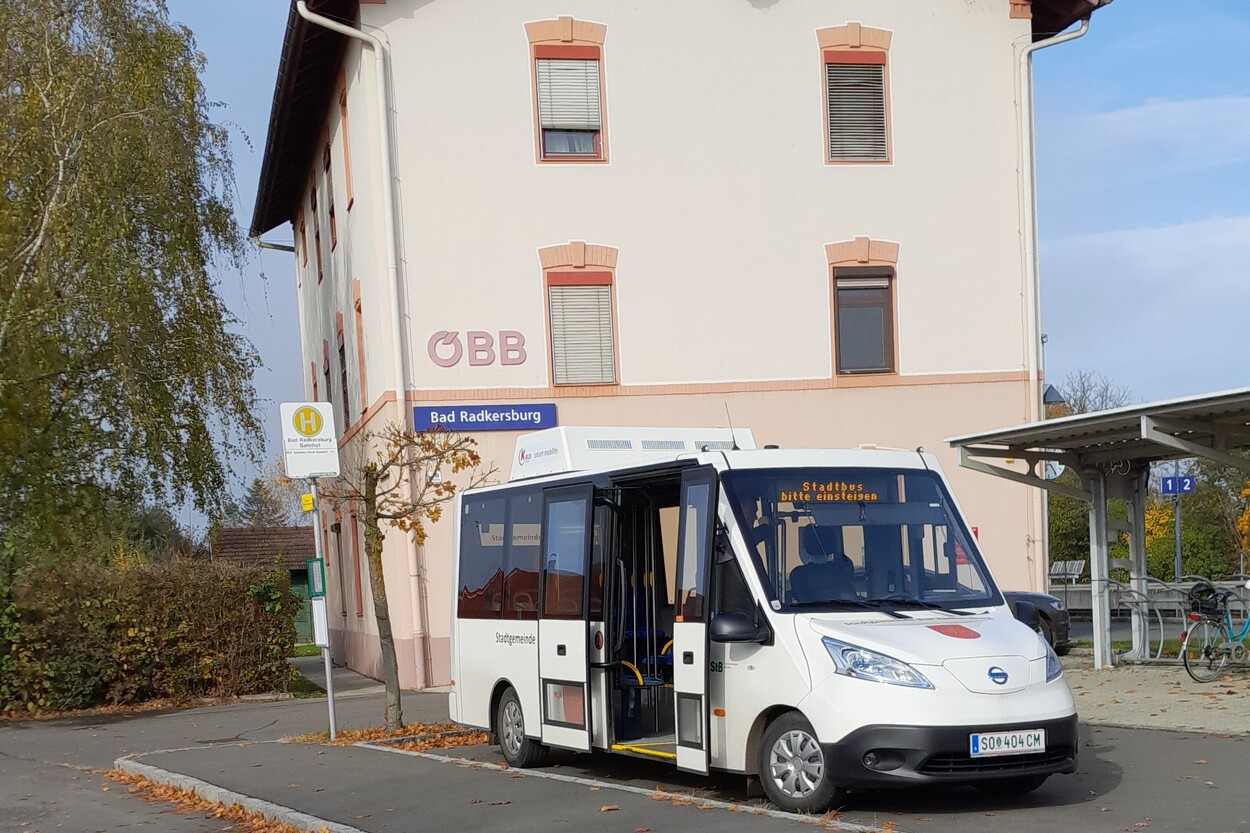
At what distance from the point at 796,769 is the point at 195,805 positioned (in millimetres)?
5169

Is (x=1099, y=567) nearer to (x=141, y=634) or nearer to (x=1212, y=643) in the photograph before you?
(x=1212, y=643)

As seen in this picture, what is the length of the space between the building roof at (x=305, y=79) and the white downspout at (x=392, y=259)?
25.2 inches

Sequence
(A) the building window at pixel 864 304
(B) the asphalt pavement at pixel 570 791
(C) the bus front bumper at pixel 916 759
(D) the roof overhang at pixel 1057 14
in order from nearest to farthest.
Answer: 1. (C) the bus front bumper at pixel 916 759
2. (B) the asphalt pavement at pixel 570 791
3. (A) the building window at pixel 864 304
4. (D) the roof overhang at pixel 1057 14

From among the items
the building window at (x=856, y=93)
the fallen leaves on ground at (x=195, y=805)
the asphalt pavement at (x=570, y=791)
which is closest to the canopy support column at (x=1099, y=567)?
the asphalt pavement at (x=570, y=791)

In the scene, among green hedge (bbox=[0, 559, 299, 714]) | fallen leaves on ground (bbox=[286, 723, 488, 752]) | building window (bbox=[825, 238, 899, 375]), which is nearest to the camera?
fallen leaves on ground (bbox=[286, 723, 488, 752])

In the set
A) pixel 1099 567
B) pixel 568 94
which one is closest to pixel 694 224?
pixel 568 94

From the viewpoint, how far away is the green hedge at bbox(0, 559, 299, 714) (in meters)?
22.1

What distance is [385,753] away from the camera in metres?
14.5

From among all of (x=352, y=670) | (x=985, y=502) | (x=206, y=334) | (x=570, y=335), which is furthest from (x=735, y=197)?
(x=352, y=670)

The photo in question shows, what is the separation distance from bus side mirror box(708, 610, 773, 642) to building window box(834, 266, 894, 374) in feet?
47.7

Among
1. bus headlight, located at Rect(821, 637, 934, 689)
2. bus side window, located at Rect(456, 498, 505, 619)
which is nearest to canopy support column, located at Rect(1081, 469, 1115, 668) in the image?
bus side window, located at Rect(456, 498, 505, 619)

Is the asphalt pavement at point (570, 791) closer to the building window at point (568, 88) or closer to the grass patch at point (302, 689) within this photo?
the grass patch at point (302, 689)

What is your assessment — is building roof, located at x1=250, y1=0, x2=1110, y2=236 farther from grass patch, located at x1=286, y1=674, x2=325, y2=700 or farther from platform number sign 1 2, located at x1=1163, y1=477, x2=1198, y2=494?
grass patch, located at x1=286, y1=674, x2=325, y2=700

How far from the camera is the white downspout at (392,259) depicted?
22.8 meters
